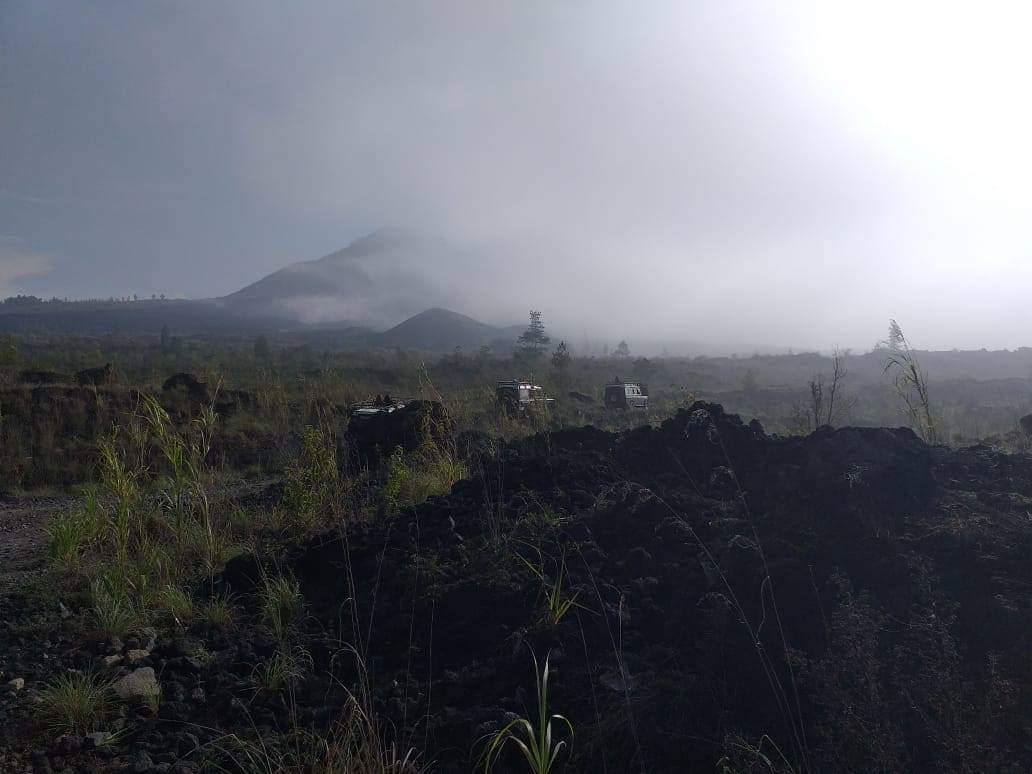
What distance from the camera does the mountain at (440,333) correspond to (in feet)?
334

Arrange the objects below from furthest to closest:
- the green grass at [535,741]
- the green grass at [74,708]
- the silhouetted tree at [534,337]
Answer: the silhouetted tree at [534,337]
the green grass at [74,708]
the green grass at [535,741]

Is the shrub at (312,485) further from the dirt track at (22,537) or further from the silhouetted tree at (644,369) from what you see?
the silhouetted tree at (644,369)

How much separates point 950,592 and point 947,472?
6.08ft

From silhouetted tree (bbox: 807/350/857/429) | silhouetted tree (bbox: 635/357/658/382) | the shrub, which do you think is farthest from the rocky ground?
silhouetted tree (bbox: 635/357/658/382)

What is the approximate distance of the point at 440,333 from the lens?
114 metres

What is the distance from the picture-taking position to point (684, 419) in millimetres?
6051

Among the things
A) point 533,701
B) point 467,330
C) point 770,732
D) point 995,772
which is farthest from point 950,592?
point 467,330

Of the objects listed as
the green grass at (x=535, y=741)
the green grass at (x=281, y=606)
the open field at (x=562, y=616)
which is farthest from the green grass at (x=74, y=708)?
the green grass at (x=535, y=741)

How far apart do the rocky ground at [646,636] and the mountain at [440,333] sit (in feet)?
303

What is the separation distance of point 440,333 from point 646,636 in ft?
367

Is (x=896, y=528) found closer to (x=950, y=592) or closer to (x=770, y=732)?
(x=950, y=592)

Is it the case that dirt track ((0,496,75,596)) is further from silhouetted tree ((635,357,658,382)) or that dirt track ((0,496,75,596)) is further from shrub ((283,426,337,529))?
silhouetted tree ((635,357,658,382))

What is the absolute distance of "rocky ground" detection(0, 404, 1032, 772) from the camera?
8.11 ft

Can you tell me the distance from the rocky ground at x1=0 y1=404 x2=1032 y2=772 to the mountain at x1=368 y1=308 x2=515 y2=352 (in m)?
92.3
